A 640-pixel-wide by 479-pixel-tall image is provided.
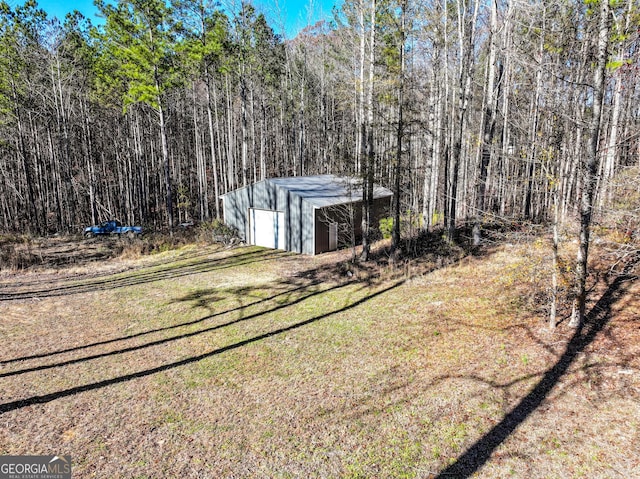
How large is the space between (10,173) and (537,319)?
35.9 metres

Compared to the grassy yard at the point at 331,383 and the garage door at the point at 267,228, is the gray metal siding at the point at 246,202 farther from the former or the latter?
the grassy yard at the point at 331,383

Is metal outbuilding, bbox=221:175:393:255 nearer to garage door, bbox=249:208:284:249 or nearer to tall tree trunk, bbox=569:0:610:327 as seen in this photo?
garage door, bbox=249:208:284:249

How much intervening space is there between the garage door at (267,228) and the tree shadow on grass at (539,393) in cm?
1264

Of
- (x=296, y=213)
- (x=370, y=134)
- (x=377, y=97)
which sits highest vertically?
(x=377, y=97)

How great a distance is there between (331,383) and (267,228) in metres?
12.4

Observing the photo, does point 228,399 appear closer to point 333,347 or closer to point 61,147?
point 333,347

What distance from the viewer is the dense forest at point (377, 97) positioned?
7410mm

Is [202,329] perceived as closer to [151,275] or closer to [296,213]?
[151,275]

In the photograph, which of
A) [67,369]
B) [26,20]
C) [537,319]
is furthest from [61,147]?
[537,319]

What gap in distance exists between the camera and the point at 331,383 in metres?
6.81

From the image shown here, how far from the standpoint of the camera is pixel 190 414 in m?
6.06

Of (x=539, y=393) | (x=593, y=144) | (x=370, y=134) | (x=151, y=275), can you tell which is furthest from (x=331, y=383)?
(x=151, y=275)

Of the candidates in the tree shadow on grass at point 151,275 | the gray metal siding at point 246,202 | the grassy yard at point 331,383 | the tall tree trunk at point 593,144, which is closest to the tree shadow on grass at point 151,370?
the grassy yard at point 331,383

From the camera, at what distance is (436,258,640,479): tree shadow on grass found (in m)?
4.66
